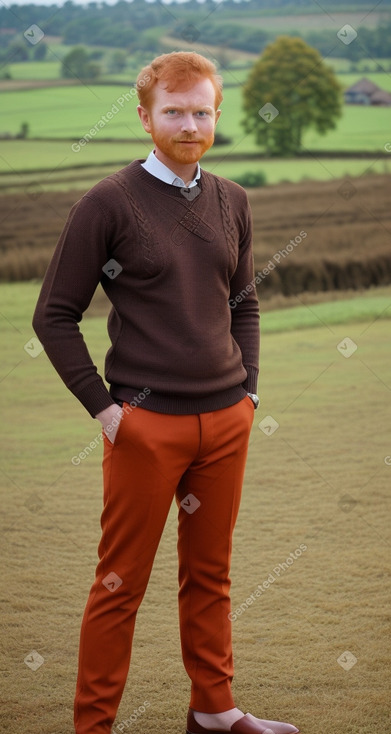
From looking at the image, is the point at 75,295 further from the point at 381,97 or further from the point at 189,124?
the point at 381,97

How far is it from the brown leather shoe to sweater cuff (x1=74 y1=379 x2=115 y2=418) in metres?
0.73

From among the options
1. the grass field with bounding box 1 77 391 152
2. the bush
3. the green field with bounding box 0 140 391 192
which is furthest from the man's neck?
the bush

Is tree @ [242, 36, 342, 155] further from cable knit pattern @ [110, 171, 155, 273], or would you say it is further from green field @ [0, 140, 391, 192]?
cable knit pattern @ [110, 171, 155, 273]

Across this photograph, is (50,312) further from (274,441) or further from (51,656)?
(274,441)

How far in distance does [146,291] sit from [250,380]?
38 cm

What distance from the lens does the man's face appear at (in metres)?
1.76

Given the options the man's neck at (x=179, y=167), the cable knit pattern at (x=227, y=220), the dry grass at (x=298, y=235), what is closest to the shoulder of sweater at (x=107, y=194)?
the man's neck at (x=179, y=167)

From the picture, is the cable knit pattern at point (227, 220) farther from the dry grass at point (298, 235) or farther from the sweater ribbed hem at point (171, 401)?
the dry grass at point (298, 235)

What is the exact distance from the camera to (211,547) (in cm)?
193

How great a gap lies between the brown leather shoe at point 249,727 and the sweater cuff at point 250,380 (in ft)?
2.28

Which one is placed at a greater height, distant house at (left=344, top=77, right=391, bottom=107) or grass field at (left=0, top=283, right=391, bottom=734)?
distant house at (left=344, top=77, right=391, bottom=107)

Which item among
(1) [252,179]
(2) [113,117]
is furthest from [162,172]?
(1) [252,179]

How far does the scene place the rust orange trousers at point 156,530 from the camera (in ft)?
5.88

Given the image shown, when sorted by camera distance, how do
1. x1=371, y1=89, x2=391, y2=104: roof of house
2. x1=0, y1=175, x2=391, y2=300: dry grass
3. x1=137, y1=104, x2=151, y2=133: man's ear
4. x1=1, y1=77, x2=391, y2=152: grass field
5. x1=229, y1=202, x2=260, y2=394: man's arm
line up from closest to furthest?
1. x1=137, y1=104, x2=151, y2=133: man's ear
2. x1=229, y1=202, x2=260, y2=394: man's arm
3. x1=0, y1=175, x2=391, y2=300: dry grass
4. x1=1, y1=77, x2=391, y2=152: grass field
5. x1=371, y1=89, x2=391, y2=104: roof of house
